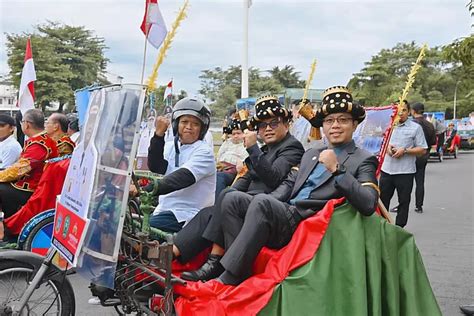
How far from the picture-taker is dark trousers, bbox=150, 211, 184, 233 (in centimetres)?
353

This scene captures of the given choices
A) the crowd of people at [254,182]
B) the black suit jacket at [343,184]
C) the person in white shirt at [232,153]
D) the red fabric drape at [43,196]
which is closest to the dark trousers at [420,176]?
the person in white shirt at [232,153]

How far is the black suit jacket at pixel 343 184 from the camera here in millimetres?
2857

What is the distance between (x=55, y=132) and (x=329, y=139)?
3480 millimetres

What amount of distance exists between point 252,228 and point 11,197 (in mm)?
3395

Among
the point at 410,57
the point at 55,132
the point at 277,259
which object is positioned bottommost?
the point at 277,259

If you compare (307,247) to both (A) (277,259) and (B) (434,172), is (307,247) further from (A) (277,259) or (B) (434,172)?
(B) (434,172)

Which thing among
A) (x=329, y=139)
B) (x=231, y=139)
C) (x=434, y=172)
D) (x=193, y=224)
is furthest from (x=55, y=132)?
(x=434, y=172)

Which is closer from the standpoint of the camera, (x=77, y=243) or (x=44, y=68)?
(x=77, y=243)

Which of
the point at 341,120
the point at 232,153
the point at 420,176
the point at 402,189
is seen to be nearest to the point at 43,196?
the point at 232,153

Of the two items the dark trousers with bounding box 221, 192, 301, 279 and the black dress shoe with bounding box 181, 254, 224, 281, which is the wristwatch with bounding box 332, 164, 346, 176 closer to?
the dark trousers with bounding box 221, 192, 301, 279

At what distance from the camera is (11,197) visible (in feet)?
17.4

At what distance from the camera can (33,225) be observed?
4.98 meters

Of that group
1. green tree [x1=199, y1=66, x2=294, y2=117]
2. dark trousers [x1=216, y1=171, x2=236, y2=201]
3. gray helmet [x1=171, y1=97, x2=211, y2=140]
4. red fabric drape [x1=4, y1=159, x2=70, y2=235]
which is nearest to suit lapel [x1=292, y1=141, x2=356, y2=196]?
gray helmet [x1=171, y1=97, x2=211, y2=140]

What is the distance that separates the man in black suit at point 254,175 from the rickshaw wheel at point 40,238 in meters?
2.26
